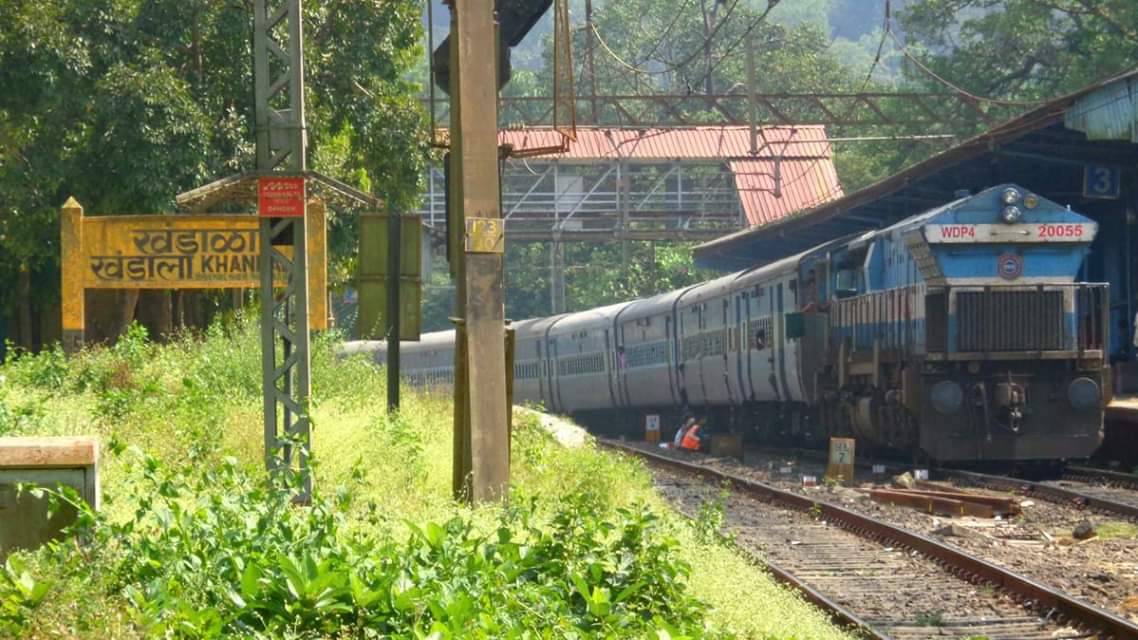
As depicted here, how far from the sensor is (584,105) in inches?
2160

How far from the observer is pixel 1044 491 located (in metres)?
18.5

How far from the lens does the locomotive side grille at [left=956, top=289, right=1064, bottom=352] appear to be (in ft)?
66.1

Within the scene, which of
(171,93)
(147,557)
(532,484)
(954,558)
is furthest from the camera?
(171,93)

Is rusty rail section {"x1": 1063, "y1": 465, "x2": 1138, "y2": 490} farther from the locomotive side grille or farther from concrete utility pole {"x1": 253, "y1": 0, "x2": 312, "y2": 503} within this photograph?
concrete utility pole {"x1": 253, "y1": 0, "x2": 312, "y2": 503}

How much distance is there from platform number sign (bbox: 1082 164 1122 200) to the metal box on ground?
2136cm

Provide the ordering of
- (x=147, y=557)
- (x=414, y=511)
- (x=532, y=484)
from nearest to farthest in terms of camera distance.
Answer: (x=147, y=557)
(x=414, y=511)
(x=532, y=484)

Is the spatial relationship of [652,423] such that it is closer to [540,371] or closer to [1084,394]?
[540,371]

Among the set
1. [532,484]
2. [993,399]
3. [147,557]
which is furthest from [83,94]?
[147,557]

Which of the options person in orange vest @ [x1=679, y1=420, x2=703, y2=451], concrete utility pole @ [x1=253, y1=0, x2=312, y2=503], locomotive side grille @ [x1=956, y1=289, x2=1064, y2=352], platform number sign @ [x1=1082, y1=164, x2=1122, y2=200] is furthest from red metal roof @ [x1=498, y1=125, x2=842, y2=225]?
concrete utility pole @ [x1=253, y1=0, x2=312, y2=503]

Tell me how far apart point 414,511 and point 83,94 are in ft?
43.6

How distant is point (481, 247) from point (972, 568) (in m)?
4.41

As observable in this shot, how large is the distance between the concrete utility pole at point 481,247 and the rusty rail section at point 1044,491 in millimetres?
7210

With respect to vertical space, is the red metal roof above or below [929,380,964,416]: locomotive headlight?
above

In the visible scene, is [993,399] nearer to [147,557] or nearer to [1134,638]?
[1134,638]
